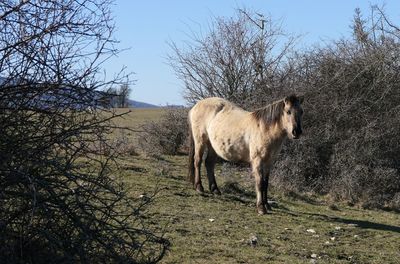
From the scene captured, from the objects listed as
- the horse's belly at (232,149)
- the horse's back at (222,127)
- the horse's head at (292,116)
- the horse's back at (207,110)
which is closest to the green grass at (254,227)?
the horse's belly at (232,149)

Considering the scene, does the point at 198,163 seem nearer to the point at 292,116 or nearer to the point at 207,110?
the point at 207,110

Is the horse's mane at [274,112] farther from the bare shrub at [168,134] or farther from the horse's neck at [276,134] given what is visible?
the bare shrub at [168,134]

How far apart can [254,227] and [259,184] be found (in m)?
1.43

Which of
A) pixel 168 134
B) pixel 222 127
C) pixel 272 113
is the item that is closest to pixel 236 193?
pixel 222 127

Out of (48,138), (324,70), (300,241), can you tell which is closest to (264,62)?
(324,70)

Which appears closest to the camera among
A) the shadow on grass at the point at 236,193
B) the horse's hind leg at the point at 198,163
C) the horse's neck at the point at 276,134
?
the horse's neck at the point at 276,134

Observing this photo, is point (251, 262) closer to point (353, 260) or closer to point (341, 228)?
point (353, 260)

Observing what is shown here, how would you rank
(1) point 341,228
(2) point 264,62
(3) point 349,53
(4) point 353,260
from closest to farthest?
(4) point 353,260 → (1) point 341,228 → (3) point 349,53 → (2) point 264,62

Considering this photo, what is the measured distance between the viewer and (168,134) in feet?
53.1

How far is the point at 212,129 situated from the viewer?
10445 mm

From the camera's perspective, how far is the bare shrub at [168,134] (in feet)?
51.4

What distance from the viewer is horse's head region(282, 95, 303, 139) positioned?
856cm

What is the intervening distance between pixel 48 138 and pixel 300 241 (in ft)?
14.1

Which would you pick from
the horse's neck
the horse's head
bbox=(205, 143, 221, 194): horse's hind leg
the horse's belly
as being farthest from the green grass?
the horse's head
